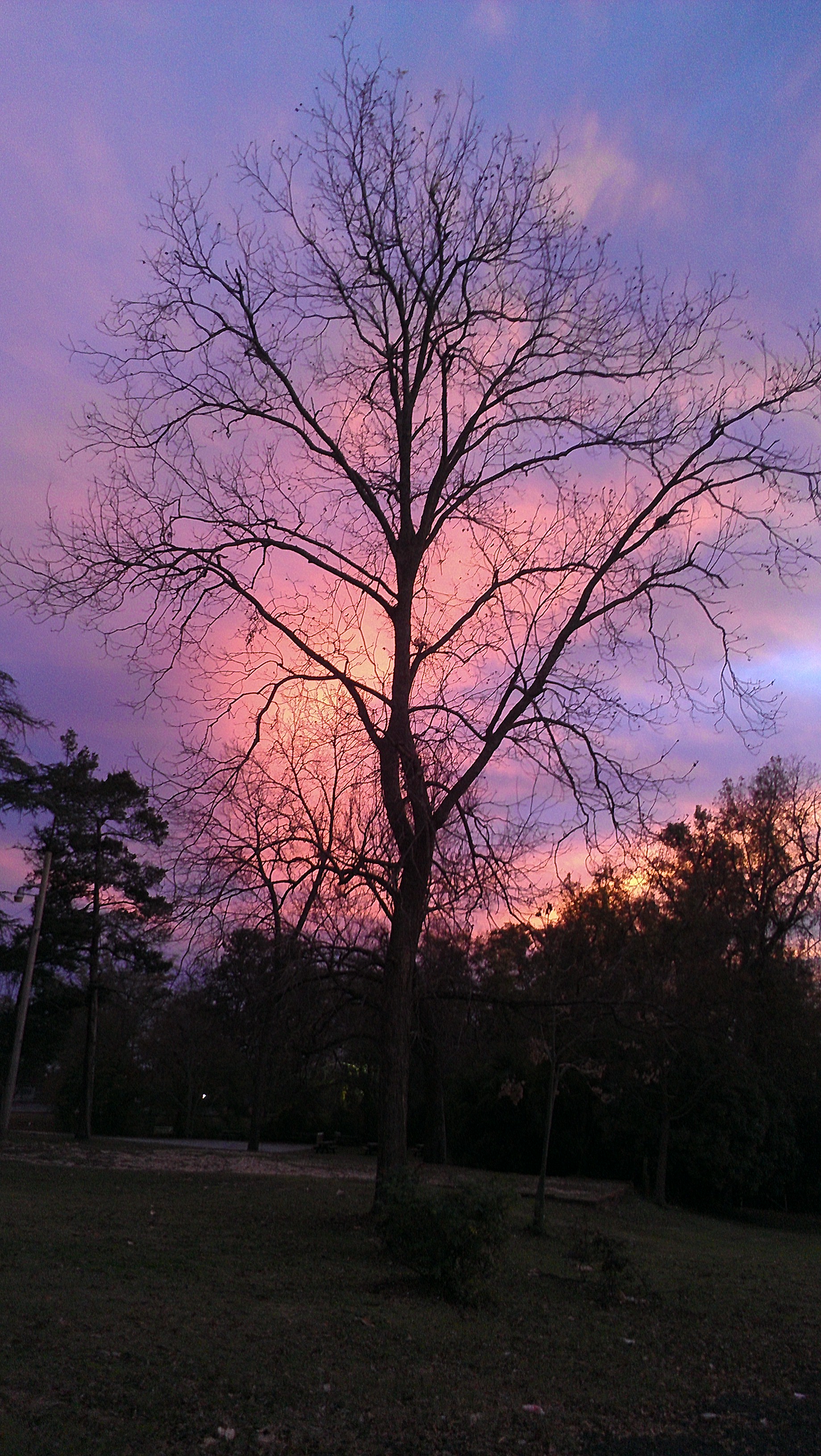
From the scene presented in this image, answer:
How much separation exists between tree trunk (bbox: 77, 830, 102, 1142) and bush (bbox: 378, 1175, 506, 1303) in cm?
1926

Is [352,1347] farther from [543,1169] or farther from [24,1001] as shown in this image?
[24,1001]

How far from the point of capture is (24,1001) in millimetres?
22625

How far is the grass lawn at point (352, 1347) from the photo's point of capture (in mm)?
4805

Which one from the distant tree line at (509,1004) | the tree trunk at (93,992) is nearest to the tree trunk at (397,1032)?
the distant tree line at (509,1004)

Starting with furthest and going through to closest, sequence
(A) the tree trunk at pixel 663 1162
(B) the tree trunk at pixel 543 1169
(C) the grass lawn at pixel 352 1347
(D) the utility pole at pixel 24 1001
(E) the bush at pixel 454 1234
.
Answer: (A) the tree trunk at pixel 663 1162 → (D) the utility pole at pixel 24 1001 → (B) the tree trunk at pixel 543 1169 → (E) the bush at pixel 454 1234 → (C) the grass lawn at pixel 352 1347

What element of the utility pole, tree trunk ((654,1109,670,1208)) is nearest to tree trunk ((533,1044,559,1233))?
tree trunk ((654,1109,670,1208))

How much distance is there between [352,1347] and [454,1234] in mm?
1637

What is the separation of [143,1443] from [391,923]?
7.06m

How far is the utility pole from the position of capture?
869 inches

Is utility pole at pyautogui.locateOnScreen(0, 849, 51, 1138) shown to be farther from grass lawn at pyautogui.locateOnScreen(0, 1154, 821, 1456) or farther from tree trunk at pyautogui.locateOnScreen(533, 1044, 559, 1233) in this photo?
tree trunk at pyautogui.locateOnScreen(533, 1044, 559, 1233)

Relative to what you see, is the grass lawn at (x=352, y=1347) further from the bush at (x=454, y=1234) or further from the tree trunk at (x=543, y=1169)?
the tree trunk at (x=543, y=1169)

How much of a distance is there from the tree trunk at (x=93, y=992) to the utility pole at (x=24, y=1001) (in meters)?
2.28

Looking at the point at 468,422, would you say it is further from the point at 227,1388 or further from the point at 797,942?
the point at 797,942

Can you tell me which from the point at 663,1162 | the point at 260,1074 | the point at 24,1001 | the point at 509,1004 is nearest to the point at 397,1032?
the point at 509,1004
